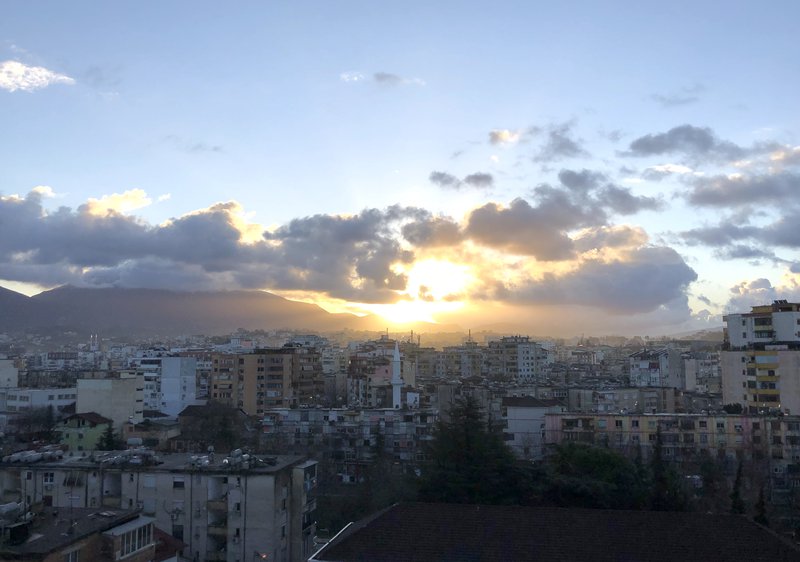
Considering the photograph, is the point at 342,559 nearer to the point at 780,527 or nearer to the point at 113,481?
the point at 113,481

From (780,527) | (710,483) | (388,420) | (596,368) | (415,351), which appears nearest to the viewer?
(780,527)

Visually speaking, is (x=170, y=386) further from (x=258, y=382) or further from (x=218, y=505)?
(x=218, y=505)

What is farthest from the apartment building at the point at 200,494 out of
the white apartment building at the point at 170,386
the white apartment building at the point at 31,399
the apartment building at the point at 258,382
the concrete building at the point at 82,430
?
the white apartment building at the point at 170,386

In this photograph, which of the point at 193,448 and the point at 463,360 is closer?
the point at 193,448

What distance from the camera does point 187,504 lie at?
20.9 metres

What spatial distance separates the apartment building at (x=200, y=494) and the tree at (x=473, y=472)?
13.0ft

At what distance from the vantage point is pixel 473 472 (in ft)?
68.8

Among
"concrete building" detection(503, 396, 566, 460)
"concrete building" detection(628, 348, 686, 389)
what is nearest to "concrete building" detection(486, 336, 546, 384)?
"concrete building" detection(628, 348, 686, 389)

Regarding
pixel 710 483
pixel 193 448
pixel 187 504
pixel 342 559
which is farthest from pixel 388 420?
pixel 342 559

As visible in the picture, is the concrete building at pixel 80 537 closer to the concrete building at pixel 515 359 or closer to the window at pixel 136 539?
the window at pixel 136 539

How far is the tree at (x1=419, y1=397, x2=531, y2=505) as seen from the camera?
67.9 feet

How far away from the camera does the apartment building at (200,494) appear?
20469mm

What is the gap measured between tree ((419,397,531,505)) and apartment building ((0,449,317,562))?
3951mm

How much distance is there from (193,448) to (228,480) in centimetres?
1581
